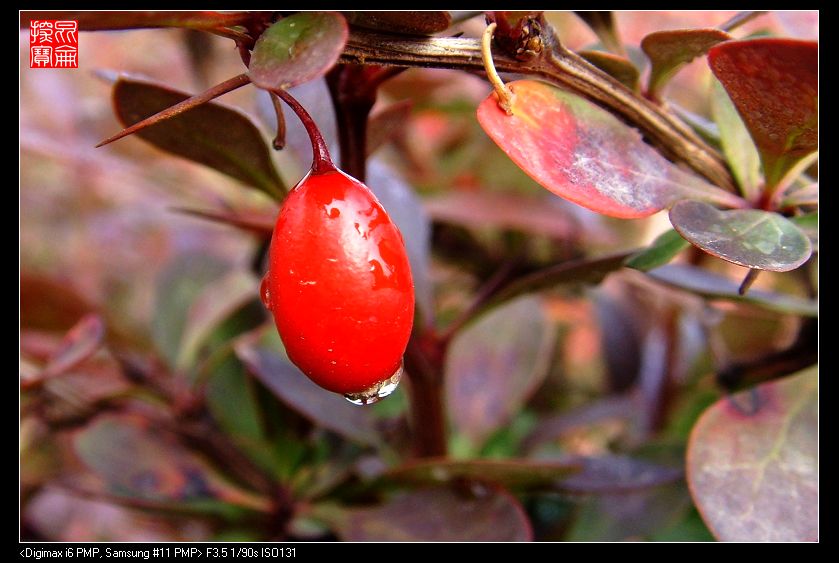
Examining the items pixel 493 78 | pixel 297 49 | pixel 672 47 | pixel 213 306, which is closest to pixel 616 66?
pixel 672 47

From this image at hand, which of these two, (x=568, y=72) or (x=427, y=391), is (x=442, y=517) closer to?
(x=427, y=391)

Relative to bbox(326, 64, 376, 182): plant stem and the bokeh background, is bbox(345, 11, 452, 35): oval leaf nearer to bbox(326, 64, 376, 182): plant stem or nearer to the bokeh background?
bbox(326, 64, 376, 182): plant stem

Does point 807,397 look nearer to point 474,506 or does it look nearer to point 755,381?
point 755,381

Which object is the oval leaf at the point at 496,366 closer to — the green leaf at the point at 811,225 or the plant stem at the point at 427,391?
the plant stem at the point at 427,391

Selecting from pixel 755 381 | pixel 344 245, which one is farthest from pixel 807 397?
pixel 344 245

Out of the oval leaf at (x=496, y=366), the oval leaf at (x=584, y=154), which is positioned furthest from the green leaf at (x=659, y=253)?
the oval leaf at (x=496, y=366)

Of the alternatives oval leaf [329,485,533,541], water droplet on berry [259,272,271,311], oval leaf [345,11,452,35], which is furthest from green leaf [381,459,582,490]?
oval leaf [345,11,452,35]
